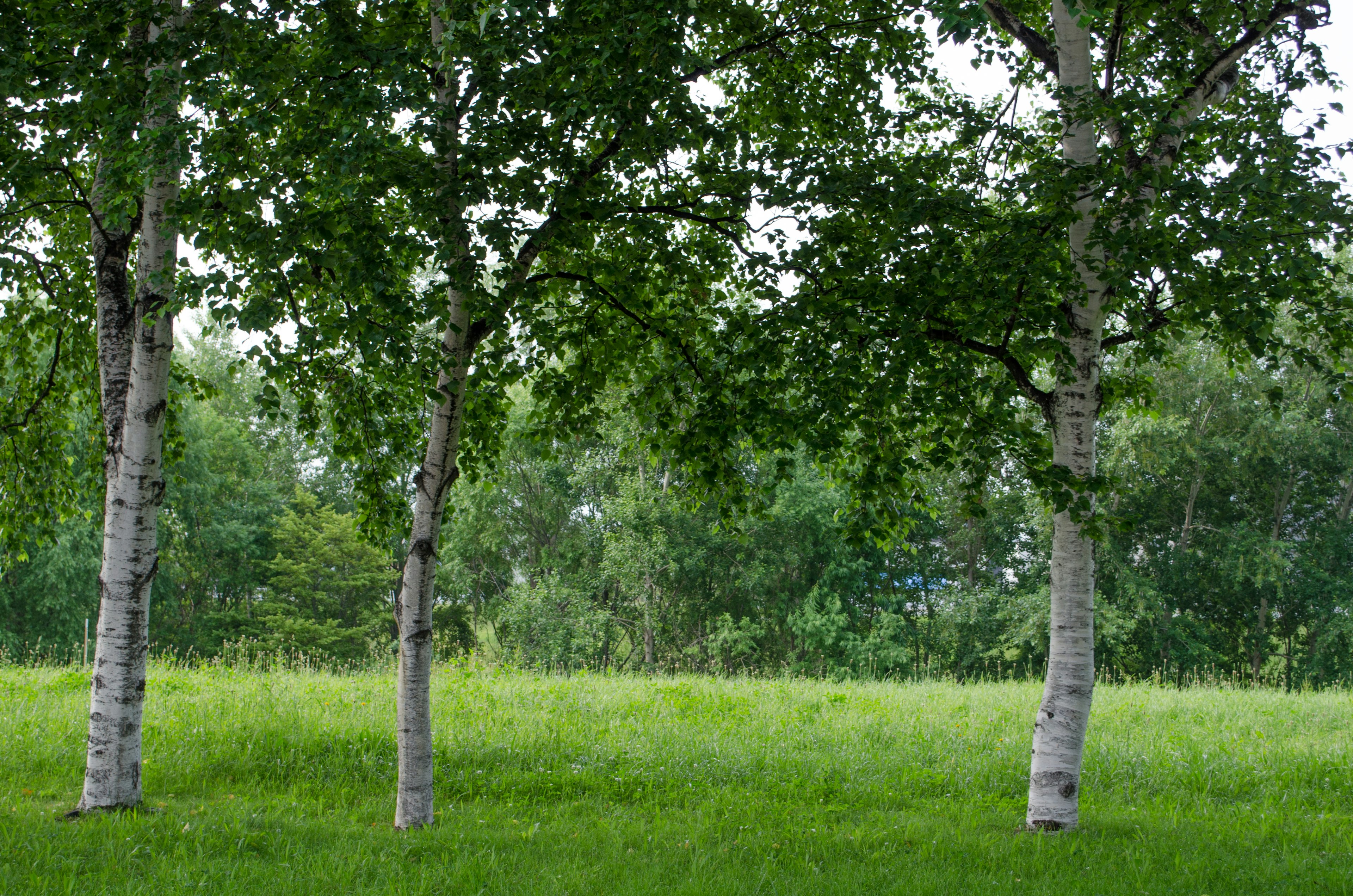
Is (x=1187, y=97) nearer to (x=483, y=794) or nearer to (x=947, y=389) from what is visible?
(x=947, y=389)

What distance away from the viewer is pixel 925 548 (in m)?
34.8

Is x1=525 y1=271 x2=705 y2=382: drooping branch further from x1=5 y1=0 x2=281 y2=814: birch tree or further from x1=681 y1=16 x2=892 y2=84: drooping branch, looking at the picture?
x1=5 y1=0 x2=281 y2=814: birch tree

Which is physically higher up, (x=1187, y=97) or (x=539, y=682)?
(x=1187, y=97)

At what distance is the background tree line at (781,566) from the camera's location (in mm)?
25734

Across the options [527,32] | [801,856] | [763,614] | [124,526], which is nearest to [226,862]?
[124,526]

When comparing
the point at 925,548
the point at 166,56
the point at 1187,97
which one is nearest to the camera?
the point at 166,56

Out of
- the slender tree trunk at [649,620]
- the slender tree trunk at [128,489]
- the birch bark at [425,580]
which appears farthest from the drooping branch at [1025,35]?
the slender tree trunk at [649,620]

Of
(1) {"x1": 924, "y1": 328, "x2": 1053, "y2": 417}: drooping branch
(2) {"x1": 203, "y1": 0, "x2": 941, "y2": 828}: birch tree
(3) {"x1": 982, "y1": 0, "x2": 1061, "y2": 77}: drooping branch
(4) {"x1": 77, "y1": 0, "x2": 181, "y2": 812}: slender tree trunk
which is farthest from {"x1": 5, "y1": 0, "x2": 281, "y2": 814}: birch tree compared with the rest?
(3) {"x1": 982, "y1": 0, "x2": 1061, "y2": 77}: drooping branch

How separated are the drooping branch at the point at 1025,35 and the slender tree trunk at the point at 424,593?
4682 mm

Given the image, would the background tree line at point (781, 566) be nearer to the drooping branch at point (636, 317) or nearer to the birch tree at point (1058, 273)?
the drooping branch at point (636, 317)

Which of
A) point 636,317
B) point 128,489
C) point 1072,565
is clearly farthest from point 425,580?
point 1072,565

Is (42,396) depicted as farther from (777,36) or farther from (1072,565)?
(1072,565)

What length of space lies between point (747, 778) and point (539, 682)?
4811 millimetres

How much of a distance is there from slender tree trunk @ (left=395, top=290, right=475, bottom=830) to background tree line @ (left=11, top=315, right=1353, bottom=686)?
14.1m
